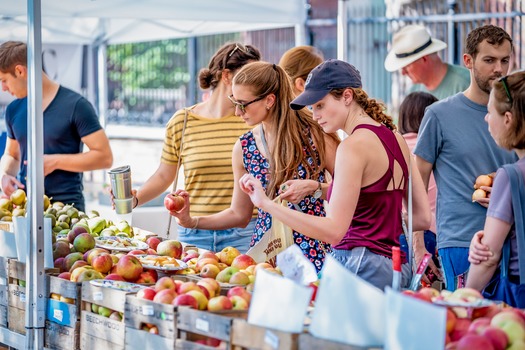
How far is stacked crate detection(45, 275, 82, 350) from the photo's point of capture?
3523 mm

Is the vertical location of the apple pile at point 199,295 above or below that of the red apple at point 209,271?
above

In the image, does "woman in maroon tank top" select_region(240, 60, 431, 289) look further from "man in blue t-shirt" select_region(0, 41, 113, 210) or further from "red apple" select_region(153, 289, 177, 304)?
"man in blue t-shirt" select_region(0, 41, 113, 210)

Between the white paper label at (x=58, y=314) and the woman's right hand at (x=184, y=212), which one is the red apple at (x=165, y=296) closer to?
the white paper label at (x=58, y=314)

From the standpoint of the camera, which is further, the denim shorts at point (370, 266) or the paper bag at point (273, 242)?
the paper bag at point (273, 242)

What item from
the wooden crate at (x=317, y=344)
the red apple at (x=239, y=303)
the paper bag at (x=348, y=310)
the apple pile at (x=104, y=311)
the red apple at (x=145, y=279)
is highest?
the paper bag at (x=348, y=310)

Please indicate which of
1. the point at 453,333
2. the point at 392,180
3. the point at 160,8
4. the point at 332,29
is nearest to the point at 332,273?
the point at 453,333

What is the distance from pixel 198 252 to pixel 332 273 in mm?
1777

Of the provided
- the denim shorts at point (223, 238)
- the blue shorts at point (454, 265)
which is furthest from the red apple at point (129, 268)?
the blue shorts at point (454, 265)

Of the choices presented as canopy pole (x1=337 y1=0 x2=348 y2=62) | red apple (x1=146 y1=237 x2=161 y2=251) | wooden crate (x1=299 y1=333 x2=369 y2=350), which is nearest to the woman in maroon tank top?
wooden crate (x1=299 y1=333 x2=369 y2=350)

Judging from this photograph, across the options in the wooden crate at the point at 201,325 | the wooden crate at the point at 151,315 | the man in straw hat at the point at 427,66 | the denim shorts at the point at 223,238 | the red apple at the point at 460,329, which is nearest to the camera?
the red apple at the point at 460,329

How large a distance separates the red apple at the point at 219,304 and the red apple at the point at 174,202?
124cm

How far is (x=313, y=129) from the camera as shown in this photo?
158 inches

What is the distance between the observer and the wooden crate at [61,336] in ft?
11.6

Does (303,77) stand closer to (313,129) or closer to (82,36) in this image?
(313,129)
